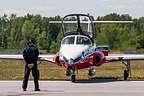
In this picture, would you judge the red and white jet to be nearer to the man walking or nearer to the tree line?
the man walking

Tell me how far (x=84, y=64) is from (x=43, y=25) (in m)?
115

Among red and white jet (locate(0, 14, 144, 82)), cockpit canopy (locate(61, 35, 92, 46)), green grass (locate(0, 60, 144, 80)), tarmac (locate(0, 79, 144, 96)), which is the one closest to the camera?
tarmac (locate(0, 79, 144, 96))

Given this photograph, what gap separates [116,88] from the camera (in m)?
19.2

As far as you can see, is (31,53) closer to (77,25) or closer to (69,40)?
(69,40)

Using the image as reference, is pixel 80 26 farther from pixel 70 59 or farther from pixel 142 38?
pixel 142 38

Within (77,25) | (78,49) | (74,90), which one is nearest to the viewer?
(74,90)

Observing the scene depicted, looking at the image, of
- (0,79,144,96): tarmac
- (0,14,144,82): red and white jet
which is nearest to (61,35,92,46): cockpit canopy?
(0,14,144,82): red and white jet

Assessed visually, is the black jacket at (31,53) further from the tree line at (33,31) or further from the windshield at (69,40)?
the tree line at (33,31)

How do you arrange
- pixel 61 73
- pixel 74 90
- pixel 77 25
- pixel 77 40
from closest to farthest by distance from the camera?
1. pixel 74 90
2. pixel 77 40
3. pixel 77 25
4. pixel 61 73

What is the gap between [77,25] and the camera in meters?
26.2

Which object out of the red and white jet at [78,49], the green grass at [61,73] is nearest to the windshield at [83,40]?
the red and white jet at [78,49]

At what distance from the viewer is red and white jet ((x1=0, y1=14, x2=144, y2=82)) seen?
23.0m

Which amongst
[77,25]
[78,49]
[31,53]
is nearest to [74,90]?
[31,53]

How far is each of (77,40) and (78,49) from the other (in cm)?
107
